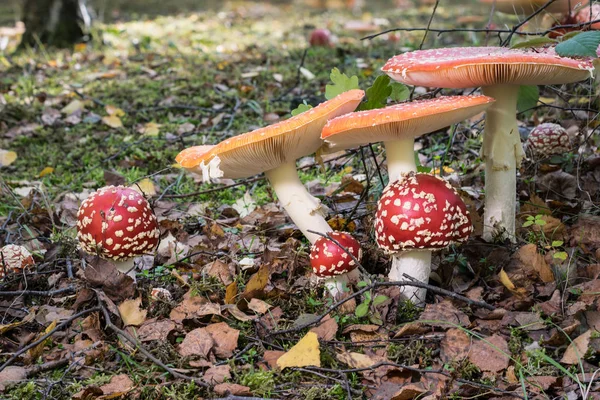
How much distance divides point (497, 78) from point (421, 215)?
0.77 metres

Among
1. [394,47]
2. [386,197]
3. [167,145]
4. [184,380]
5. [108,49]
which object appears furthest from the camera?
[108,49]

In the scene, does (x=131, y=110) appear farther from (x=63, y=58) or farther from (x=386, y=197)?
(x=386, y=197)

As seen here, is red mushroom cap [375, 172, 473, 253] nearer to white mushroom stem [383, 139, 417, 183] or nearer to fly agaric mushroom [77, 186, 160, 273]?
white mushroom stem [383, 139, 417, 183]

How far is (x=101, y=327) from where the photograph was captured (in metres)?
2.79

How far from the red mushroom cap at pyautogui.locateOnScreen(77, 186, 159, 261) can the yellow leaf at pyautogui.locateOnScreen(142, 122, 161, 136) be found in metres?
2.76

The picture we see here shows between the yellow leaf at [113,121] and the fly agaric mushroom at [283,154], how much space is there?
310 centimetres

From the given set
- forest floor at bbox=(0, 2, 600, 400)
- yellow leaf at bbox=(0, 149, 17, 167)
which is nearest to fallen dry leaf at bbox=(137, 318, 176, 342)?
forest floor at bbox=(0, 2, 600, 400)

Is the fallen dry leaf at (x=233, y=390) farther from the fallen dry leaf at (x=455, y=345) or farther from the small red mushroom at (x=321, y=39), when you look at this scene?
the small red mushroom at (x=321, y=39)

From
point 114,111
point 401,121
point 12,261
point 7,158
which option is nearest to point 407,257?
point 401,121

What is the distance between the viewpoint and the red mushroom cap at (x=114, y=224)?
9.33 ft

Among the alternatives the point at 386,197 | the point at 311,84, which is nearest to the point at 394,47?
the point at 311,84

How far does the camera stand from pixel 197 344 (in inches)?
102

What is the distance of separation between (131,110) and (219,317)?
3.94 meters

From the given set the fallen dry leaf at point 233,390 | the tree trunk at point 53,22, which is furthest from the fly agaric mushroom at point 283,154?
the tree trunk at point 53,22
